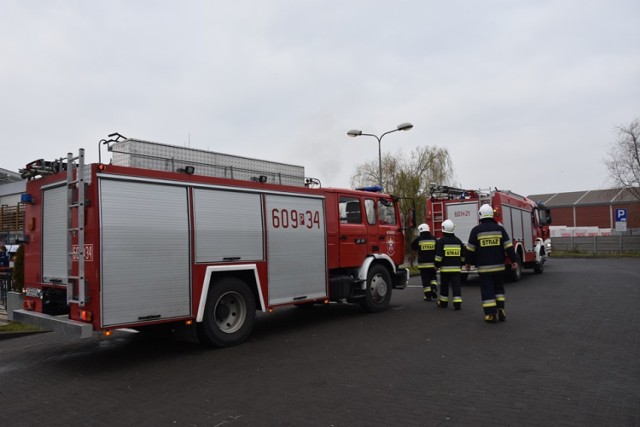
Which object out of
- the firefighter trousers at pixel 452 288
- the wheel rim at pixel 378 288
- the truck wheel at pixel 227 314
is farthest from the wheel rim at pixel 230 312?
the firefighter trousers at pixel 452 288

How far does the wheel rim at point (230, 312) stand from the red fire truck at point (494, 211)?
9131 mm

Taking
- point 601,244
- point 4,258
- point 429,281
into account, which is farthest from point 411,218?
point 601,244

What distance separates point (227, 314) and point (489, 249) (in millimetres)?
4796

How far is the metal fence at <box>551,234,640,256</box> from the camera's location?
33188 millimetres

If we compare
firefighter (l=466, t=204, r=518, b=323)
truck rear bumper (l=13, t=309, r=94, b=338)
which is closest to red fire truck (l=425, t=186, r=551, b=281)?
firefighter (l=466, t=204, r=518, b=323)

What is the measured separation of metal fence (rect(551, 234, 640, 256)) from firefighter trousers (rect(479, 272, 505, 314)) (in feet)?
97.4

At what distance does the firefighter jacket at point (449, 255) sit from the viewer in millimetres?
10172

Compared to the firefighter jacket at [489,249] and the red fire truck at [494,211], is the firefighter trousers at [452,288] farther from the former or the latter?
the red fire truck at [494,211]

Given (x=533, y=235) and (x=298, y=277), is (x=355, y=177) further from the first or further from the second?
(x=298, y=277)

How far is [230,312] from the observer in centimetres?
729

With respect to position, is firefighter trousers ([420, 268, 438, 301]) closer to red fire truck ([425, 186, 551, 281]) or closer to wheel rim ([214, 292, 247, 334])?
red fire truck ([425, 186, 551, 281])

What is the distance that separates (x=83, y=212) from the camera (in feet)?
19.0

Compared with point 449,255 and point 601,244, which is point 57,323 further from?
point 601,244

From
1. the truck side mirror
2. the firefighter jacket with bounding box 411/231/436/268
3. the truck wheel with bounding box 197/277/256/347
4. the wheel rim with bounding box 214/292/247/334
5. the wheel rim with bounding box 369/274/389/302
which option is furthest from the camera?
the firefighter jacket with bounding box 411/231/436/268
